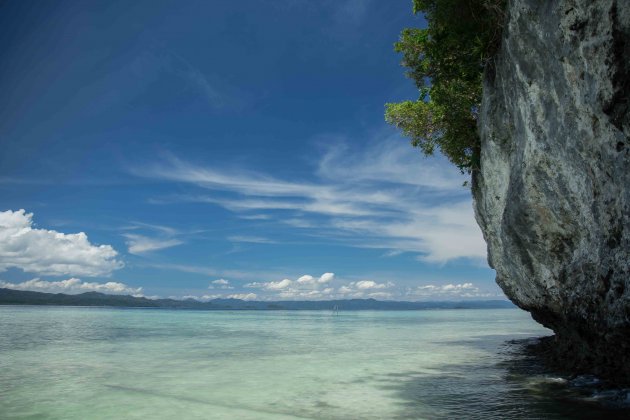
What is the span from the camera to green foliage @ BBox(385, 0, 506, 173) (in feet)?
40.5

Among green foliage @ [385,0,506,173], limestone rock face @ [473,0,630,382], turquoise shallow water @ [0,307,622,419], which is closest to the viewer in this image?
limestone rock face @ [473,0,630,382]

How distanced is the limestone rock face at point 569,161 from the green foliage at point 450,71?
40.3 inches

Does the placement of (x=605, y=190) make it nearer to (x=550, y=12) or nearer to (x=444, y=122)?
(x=550, y=12)

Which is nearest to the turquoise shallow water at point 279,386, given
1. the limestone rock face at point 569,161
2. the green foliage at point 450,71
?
the limestone rock face at point 569,161

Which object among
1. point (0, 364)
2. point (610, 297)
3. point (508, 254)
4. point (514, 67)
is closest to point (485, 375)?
point (508, 254)

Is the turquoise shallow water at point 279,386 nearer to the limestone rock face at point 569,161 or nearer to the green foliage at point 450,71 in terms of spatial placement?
the limestone rock face at point 569,161

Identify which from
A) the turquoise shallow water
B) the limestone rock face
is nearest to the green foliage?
the limestone rock face

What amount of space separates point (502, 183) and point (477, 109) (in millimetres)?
3491

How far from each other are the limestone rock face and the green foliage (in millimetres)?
1024

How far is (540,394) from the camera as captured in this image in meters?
10.3

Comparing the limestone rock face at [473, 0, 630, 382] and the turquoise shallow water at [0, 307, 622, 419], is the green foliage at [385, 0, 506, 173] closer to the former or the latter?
the limestone rock face at [473, 0, 630, 382]

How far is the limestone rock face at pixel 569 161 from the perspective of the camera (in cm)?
777

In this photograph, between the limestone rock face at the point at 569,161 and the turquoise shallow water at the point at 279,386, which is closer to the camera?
the limestone rock face at the point at 569,161

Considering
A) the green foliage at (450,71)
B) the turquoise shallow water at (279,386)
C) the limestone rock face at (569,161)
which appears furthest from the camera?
the green foliage at (450,71)
